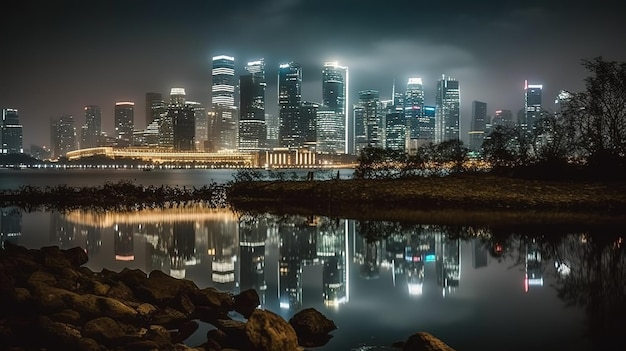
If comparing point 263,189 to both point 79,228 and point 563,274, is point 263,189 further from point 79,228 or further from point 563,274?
point 563,274

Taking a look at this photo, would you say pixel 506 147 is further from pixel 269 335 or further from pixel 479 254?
pixel 269 335

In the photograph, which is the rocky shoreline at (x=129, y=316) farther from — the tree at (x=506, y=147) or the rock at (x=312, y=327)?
the tree at (x=506, y=147)

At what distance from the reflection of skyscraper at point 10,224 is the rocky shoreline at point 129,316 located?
8475mm

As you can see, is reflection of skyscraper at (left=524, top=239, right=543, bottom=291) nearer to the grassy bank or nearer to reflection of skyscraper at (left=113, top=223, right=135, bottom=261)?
the grassy bank

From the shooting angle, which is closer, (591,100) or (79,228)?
(79,228)

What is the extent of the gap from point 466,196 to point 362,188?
19.5 feet

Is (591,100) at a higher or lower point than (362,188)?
higher

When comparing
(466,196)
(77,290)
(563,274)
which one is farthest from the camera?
(466,196)

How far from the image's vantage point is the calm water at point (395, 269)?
331 inches

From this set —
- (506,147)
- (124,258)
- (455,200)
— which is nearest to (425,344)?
(124,258)

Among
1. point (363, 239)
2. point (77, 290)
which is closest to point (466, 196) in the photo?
point (363, 239)

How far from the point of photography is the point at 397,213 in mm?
24859

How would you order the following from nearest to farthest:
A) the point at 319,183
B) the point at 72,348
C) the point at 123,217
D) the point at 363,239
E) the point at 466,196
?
the point at 72,348 → the point at 363,239 → the point at 123,217 → the point at 466,196 → the point at 319,183

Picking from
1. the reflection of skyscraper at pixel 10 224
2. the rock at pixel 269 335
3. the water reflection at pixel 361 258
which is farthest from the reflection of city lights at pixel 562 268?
the reflection of skyscraper at pixel 10 224
